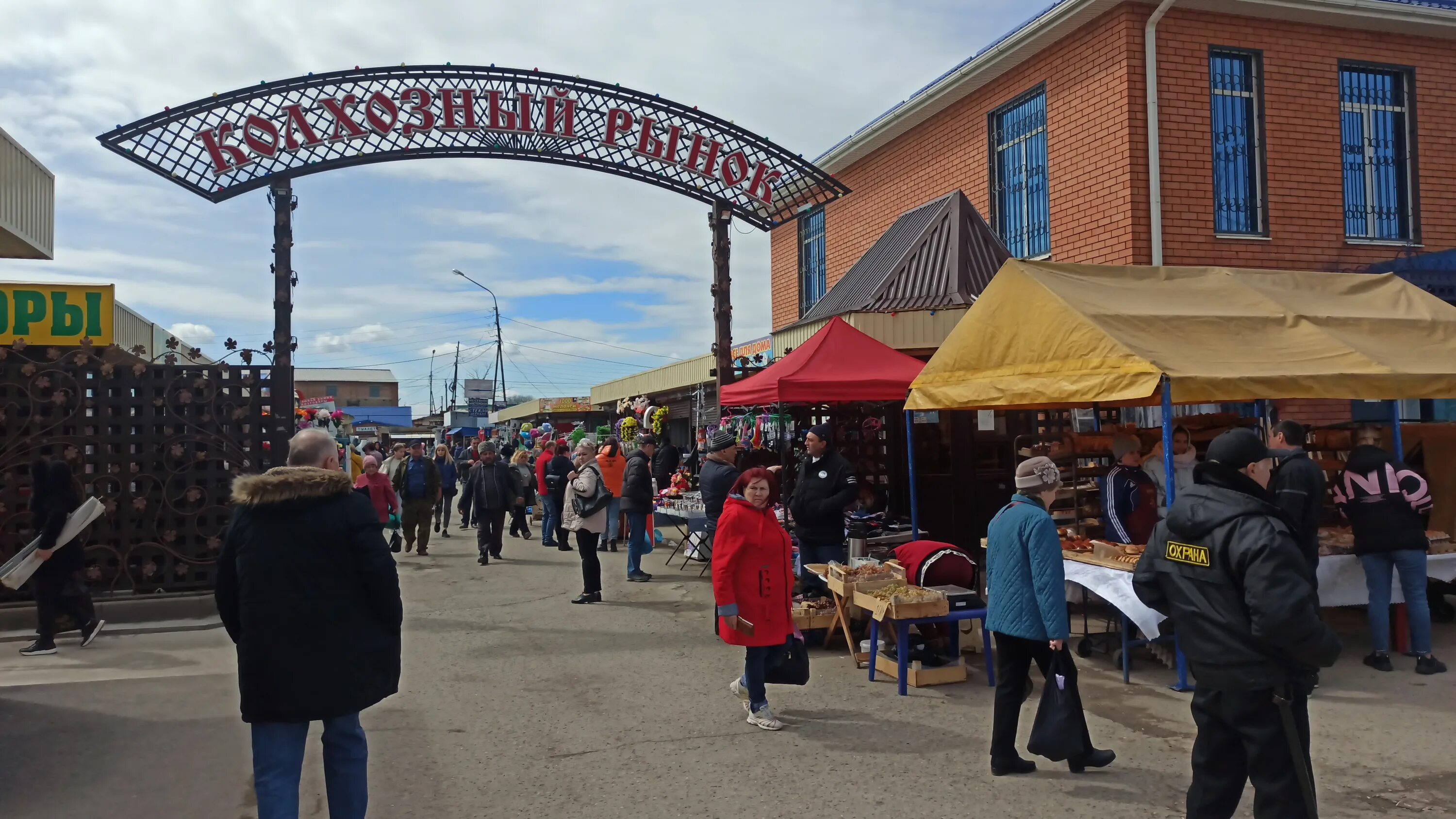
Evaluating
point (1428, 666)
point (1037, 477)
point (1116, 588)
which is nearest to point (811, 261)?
point (1116, 588)

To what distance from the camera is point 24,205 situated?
8.57 meters

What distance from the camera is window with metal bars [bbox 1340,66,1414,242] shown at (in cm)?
1312

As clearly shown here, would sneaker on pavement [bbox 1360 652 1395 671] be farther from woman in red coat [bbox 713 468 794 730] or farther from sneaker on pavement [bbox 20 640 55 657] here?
sneaker on pavement [bbox 20 640 55 657]

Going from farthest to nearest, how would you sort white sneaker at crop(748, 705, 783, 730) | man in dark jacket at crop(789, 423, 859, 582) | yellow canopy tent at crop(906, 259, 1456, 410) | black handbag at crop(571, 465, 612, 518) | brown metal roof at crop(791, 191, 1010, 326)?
brown metal roof at crop(791, 191, 1010, 326) < black handbag at crop(571, 465, 612, 518) < man in dark jacket at crop(789, 423, 859, 582) < yellow canopy tent at crop(906, 259, 1456, 410) < white sneaker at crop(748, 705, 783, 730)

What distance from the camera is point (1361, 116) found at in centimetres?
1318

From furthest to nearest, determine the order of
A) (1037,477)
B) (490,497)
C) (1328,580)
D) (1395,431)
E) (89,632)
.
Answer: (490,497) → (89,632) → (1395,431) → (1328,580) → (1037,477)

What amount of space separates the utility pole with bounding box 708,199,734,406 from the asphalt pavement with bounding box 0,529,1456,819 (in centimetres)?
562

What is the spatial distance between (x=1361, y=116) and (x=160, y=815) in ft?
49.4

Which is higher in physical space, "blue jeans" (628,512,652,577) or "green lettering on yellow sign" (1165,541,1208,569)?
"green lettering on yellow sign" (1165,541,1208,569)

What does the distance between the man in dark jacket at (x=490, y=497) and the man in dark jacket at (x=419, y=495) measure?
2.57 ft

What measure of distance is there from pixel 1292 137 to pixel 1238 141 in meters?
0.77

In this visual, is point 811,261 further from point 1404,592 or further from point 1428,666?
point 1428,666

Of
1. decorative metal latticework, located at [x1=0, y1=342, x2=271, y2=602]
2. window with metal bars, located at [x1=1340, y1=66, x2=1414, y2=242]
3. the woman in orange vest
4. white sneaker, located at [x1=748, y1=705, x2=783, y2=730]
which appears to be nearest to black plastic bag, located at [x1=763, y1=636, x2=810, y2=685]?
white sneaker, located at [x1=748, y1=705, x2=783, y2=730]

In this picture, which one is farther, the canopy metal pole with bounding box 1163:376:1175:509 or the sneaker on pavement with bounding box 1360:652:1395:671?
the sneaker on pavement with bounding box 1360:652:1395:671
